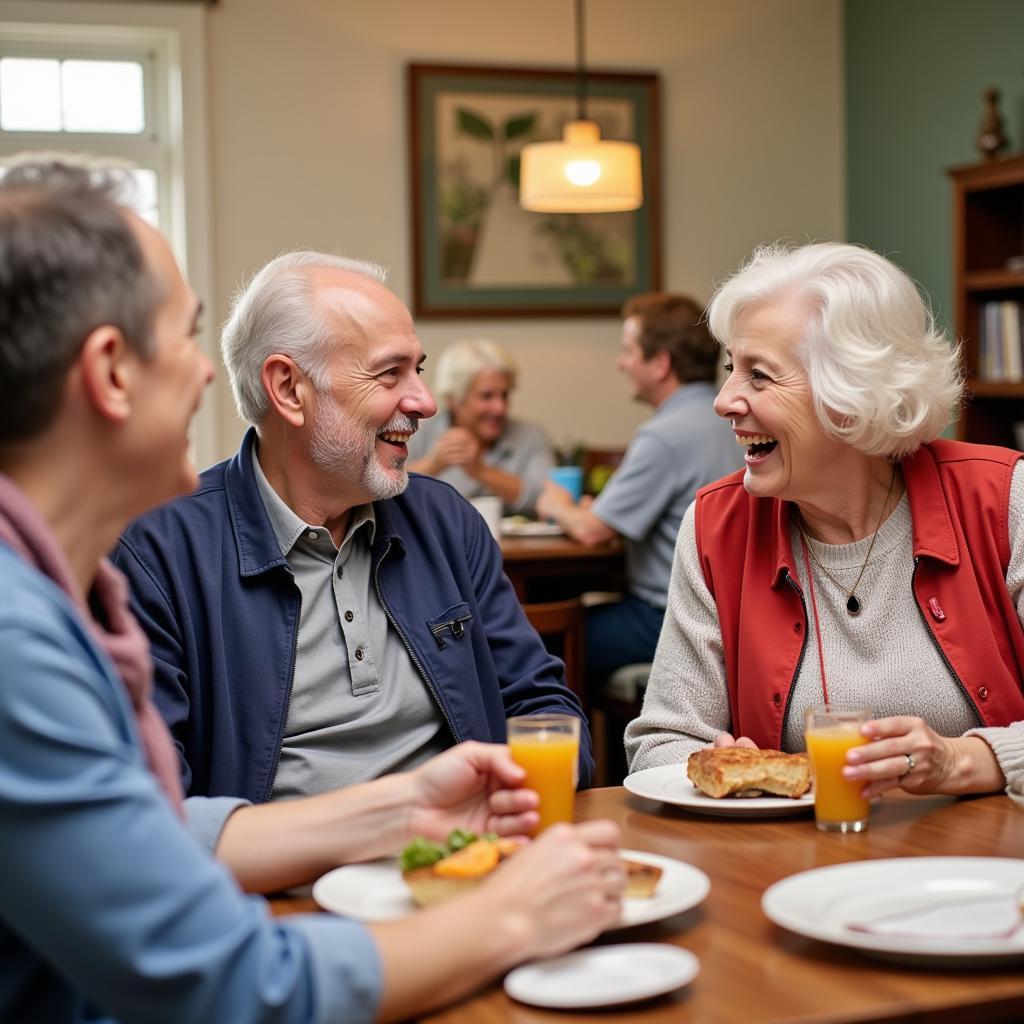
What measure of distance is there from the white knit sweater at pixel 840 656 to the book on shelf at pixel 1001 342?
3193 millimetres

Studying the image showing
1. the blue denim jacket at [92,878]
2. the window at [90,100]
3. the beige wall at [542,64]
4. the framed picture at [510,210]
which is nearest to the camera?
the blue denim jacket at [92,878]

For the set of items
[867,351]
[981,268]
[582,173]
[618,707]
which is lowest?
[618,707]

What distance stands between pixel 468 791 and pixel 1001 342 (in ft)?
13.1

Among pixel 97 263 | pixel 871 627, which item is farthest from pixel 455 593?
pixel 97 263

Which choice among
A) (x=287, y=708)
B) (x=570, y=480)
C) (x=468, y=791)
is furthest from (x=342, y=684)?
(x=570, y=480)

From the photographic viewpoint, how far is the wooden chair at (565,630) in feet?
9.78

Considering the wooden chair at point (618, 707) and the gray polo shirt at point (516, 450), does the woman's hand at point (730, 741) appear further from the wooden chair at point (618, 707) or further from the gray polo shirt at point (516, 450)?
the gray polo shirt at point (516, 450)

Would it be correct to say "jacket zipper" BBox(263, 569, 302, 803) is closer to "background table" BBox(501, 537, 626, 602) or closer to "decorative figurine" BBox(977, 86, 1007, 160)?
"background table" BBox(501, 537, 626, 602)

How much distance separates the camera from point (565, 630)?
3.07m

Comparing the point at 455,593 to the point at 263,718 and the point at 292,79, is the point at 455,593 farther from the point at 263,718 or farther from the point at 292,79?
the point at 292,79

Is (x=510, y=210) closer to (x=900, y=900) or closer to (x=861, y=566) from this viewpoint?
(x=861, y=566)

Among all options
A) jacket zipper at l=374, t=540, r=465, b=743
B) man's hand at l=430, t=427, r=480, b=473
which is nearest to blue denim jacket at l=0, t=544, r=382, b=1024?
jacket zipper at l=374, t=540, r=465, b=743

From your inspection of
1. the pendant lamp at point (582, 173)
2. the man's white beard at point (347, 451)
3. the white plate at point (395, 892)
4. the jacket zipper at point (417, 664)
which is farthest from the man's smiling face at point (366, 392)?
the pendant lamp at point (582, 173)

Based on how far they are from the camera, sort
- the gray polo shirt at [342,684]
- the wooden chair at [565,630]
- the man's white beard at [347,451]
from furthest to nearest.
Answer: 1. the wooden chair at [565,630]
2. the man's white beard at [347,451]
3. the gray polo shirt at [342,684]
